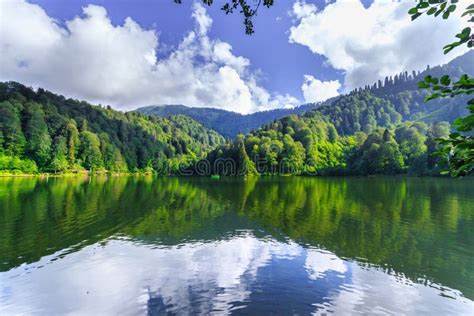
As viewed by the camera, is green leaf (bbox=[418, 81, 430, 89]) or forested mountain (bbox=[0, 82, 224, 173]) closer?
green leaf (bbox=[418, 81, 430, 89])

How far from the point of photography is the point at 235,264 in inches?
806

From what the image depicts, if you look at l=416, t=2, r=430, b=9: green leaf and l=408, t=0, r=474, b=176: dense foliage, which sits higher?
l=416, t=2, r=430, b=9: green leaf

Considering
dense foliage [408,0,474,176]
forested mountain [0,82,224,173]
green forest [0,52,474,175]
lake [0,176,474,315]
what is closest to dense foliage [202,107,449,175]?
green forest [0,52,474,175]

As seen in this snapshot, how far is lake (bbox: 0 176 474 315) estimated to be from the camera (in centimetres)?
1467

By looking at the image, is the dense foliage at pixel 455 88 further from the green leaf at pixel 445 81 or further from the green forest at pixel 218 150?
the green forest at pixel 218 150

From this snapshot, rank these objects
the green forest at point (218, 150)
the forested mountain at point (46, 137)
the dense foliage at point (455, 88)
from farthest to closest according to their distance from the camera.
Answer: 1. the green forest at point (218, 150)
2. the forested mountain at point (46, 137)
3. the dense foliage at point (455, 88)

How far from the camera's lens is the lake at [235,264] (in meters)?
14.7

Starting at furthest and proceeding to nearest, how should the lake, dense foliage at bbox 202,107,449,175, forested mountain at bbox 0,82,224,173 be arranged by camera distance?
dense foliage at bbox 202,107,449,175 < forested mountain at bbox 0,82,224,173 < the lake

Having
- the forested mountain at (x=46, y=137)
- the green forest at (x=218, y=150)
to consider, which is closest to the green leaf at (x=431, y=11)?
the green forest at (x=218, y=150)

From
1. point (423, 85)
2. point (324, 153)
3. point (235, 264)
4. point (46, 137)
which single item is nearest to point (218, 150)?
point (324, 153)

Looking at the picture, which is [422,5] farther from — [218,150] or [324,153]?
[324,153]

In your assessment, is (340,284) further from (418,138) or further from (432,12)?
(418,138)

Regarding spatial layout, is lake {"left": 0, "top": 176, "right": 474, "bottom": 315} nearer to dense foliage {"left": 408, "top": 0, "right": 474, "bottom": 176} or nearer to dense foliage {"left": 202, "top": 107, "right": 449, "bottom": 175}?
dense foliage {"left": 408, "top": 0, "right": 474, "bottom": 176}

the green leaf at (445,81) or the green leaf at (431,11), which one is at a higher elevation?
the green leaf at (431,11)
